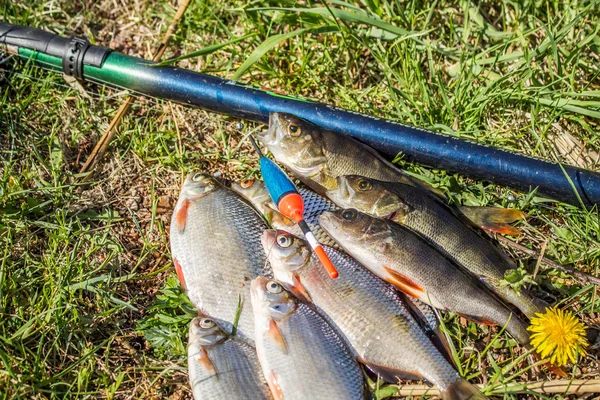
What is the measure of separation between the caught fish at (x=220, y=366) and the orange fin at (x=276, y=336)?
17 centimetres

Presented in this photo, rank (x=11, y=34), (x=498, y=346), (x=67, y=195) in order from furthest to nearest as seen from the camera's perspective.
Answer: (x=11, y=34)
(x=67, y=195)
(x=498, y=346)

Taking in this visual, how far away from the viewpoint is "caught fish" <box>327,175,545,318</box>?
3.67 meters

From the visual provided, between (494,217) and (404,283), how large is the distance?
0.73 m

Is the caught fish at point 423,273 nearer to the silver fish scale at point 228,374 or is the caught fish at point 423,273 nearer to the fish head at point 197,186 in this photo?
the silver fish scale at point 228,374

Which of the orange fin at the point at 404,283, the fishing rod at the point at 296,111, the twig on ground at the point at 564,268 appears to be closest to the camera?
the orange fin at the point at 404,283

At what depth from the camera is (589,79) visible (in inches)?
185

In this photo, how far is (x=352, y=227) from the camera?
144 inches

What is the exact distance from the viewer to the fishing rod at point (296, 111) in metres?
4.00

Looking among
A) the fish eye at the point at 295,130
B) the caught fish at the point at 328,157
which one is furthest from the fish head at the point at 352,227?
the fish eye at the point at 295,130

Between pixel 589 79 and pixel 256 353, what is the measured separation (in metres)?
3.05

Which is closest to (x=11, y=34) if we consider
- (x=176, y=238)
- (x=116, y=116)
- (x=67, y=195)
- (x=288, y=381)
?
(x=116, y=116)

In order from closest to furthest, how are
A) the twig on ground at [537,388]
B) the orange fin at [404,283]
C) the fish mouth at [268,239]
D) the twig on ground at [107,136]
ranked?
the twig on ground at [537,388], the orange fin at [404,283], the fish mouth at [268,239], the twig on ground at [107,136]

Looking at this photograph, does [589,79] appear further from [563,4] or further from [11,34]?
[11,34]

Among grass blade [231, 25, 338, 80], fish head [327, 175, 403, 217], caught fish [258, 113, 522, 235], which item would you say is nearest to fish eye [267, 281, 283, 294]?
fish head [327, 175, 403, 217]
